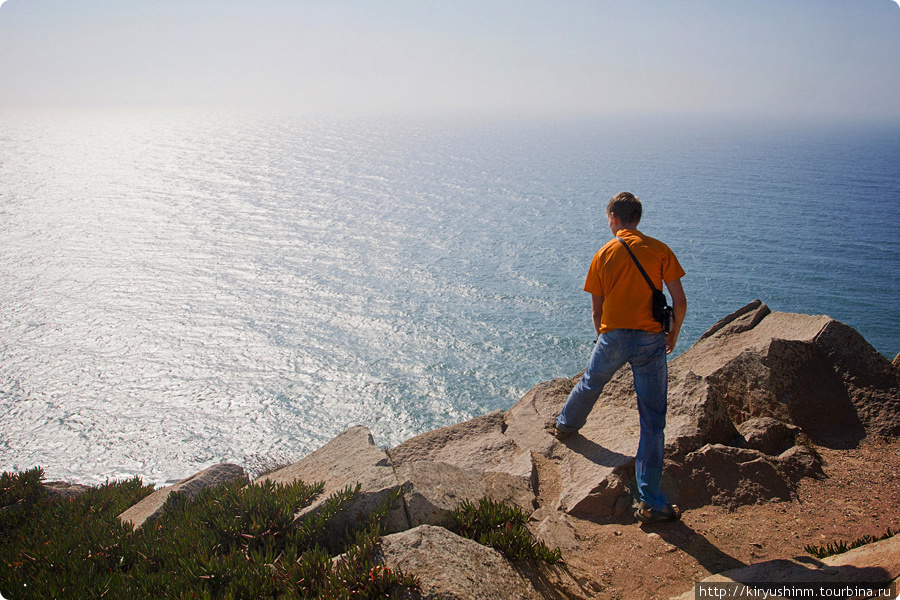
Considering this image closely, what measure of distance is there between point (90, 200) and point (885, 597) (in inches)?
4599

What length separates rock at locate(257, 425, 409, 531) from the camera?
4.99 metres

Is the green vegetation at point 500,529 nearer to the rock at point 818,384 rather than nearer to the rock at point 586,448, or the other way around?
the rock at point 586,448

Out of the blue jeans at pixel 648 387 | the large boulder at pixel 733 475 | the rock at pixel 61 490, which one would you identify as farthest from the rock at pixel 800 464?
the rock at pixel 61 490

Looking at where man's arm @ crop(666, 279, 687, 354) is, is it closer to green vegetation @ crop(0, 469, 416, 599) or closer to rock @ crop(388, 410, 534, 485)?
rock @ crop(388, 410, 534, 485)

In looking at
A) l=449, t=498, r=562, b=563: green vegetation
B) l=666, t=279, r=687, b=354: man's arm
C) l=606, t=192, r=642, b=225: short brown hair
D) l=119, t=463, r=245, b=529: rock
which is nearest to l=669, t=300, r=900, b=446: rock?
l=666, t=279, r=687, b=354: man's arm

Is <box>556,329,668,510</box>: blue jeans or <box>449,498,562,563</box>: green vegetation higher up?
<box>556,329,668,510</box>: blue jeans

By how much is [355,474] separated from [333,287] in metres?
58.9

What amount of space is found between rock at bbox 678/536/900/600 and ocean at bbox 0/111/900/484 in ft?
39.4

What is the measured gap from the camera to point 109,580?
4.25m

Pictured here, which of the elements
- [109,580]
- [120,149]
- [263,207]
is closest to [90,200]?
[263,207]

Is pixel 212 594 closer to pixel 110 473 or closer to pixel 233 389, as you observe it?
pixel 110 473

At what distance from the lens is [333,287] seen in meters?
62.8

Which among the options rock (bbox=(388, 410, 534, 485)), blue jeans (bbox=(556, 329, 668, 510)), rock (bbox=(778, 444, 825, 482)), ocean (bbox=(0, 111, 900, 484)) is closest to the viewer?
blue jeans (bbox=(556, 329, 668, 510))

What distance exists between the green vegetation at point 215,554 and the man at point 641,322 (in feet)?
8.80
